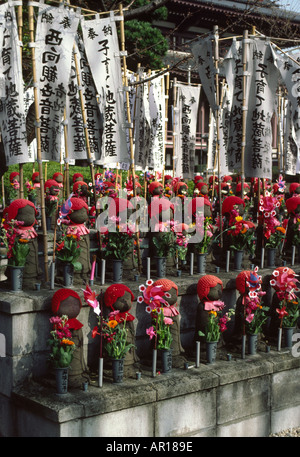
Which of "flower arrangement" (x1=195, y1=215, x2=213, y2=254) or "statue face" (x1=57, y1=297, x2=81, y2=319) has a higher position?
"flower arrangement" (x1=195, y1=215, x2=213, y2=254)

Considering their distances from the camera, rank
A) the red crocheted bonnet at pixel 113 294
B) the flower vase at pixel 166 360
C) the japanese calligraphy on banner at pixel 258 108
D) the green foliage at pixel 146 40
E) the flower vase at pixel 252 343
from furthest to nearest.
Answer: the green foliage at pixel 146 40 < the japanese calligraphy on banner at pixel 258 108 < the flower vase at pixel 252 343 < the flower vase at pixel 166 360 < the red crocheted bonnet at pixel 113 294

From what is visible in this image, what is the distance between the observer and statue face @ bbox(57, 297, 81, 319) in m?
5.99

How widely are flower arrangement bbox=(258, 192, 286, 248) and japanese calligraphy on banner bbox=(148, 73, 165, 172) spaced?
4.98 metres

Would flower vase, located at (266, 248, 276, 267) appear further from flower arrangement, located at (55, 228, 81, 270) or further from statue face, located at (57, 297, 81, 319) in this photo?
statue face, located at (57, 297, 81, 319)

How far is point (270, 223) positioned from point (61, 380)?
14.2 ft

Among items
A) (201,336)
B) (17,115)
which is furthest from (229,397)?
(17,115)

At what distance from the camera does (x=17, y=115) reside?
280 inches

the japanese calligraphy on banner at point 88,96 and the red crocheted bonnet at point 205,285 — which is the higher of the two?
the japanese calligraphy on banner at point 88,96

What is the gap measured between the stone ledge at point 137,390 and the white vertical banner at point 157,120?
23.8 feet

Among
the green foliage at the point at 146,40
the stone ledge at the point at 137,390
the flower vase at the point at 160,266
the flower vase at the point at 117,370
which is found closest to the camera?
the stone ledge at the point at 137,390

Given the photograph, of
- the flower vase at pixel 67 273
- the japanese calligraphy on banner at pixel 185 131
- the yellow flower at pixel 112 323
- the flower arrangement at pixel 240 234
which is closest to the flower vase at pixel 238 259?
the flower arrangement at pixel 240 234

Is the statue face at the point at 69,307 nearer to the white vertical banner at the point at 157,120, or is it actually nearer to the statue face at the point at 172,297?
the statue face at the point at 172,297

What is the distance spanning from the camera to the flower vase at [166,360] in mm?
6547

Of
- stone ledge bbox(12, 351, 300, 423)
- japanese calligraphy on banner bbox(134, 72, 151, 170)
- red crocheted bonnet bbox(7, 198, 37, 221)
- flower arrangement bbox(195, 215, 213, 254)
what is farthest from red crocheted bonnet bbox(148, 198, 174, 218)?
japanese calligraphy on banner bbox(134, 72, 151, 170)
